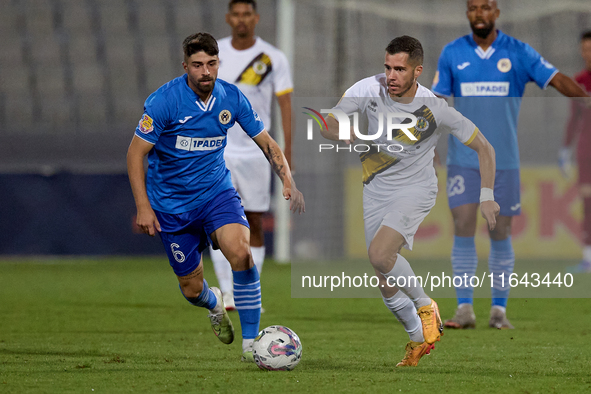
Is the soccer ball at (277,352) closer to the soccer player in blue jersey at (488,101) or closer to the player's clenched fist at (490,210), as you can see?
the player's clenched fist at (490,210)

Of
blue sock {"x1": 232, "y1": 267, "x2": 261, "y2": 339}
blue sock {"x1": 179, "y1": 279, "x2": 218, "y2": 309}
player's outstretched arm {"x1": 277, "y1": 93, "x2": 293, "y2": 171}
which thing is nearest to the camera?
blue sock {"x1": 232, "y1": 267, "x2": 261, "y2": 339}

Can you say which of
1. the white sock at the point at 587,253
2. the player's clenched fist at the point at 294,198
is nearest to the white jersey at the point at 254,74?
the player's clenched fist at the point at 294,198

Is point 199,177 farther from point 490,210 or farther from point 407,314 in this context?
point 490,210

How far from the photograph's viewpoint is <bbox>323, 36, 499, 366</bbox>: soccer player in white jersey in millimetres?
4293

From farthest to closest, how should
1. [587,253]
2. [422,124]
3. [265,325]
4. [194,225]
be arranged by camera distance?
[587,253], [265,325], [194,225], [422,124]

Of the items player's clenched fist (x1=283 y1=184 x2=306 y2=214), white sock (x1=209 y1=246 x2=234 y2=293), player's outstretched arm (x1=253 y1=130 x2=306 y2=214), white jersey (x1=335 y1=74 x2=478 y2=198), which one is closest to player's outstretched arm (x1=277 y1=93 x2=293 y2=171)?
white sock (x1=209 y1=246 x2=234 y2=293)

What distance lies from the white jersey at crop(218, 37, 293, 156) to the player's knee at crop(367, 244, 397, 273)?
2524 mm

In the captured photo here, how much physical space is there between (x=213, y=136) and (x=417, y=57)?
1.11m

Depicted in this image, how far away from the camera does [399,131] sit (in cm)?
450

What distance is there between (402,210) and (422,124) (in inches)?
17.9

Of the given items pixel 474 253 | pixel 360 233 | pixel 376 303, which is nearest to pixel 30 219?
pixel 360 233

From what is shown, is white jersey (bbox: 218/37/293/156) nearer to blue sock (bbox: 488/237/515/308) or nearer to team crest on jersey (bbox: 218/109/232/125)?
blue sock (bbox: 488/237/515/308)

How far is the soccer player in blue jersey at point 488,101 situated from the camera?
5801 millimetres

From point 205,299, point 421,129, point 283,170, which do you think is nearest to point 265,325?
point 205,299
